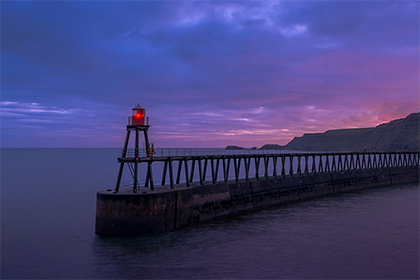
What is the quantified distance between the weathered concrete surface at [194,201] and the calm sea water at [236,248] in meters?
1.04

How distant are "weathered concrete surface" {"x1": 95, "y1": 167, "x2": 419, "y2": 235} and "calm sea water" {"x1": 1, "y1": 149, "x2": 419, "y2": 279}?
104 cm

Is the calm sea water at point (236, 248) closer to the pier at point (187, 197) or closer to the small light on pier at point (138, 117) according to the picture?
the pier at point (187, 197)

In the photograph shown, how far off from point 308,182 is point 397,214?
1360cm

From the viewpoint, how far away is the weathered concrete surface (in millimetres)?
22969

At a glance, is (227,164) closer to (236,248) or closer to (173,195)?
(173,195)

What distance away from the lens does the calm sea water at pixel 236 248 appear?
57.9 ft

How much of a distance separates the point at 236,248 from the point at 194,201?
7301mm

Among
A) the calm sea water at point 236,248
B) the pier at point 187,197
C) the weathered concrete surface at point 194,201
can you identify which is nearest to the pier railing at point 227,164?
the pier at point 187,197

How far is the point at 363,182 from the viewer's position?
53.2 meters

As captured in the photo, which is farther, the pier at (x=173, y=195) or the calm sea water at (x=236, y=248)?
the pier at (x=173, y=195)

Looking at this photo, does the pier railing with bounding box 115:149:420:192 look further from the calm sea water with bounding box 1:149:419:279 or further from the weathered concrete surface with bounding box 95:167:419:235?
the calm sea water with bounding box 1:149:419:279

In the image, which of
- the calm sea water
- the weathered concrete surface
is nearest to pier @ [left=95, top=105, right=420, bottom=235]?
the weathered concrete surface

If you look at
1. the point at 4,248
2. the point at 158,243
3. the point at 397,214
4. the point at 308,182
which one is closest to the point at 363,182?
the point at 308,182

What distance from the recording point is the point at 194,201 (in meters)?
27.4
